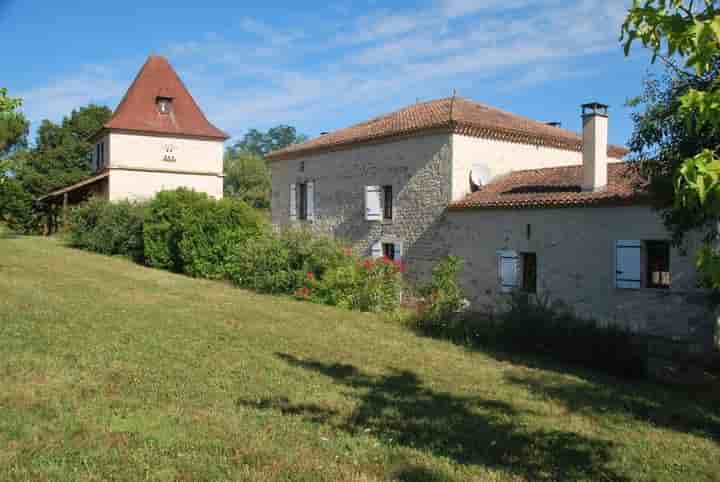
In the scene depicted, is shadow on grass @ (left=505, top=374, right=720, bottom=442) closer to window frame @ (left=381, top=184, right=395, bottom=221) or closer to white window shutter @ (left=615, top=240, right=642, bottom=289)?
white window shutter @ (left=615, top=240, right=642, bottom=289)

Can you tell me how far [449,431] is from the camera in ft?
18.6

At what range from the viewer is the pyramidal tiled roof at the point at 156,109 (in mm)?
31688

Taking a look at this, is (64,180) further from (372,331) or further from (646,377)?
(646,377)

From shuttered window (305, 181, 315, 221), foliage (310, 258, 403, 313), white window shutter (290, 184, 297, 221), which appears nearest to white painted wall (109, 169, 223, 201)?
white window shutter (290, 184, 297, 221)

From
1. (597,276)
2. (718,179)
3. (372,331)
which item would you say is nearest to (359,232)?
(597,276)

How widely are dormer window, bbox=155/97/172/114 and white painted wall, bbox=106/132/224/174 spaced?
1.52 m

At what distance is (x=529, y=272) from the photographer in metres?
17.2

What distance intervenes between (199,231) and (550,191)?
10.5 m

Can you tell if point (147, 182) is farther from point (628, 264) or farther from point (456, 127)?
point (628, 264)

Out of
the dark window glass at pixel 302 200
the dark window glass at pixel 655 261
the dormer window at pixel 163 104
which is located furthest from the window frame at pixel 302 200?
the dark window glass at pixel 655 261

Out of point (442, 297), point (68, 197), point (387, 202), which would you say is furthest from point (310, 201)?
point (68, 197)

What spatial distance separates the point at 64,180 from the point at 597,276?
30.0 meters

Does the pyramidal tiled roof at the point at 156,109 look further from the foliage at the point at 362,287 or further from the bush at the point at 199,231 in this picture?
the foliage at the point at 362,287

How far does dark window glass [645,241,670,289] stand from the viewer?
47.2 feet
